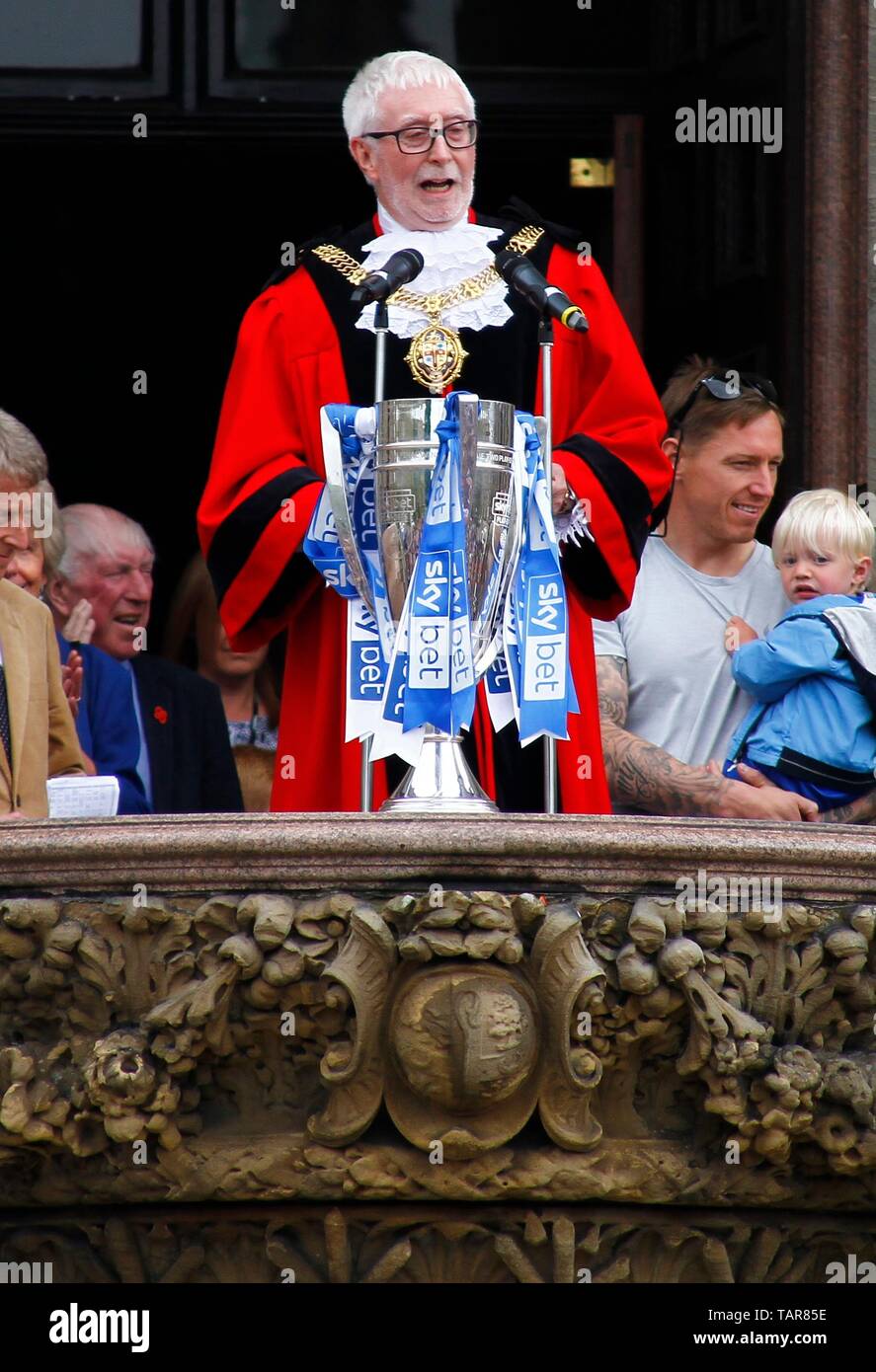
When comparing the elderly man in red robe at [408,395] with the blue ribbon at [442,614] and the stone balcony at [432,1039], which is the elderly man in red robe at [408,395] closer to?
the blue ribbon at [442,614]

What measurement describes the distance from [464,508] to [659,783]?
113cm

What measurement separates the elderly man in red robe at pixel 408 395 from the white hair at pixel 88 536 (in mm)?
929

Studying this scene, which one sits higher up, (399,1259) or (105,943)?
(105,943)

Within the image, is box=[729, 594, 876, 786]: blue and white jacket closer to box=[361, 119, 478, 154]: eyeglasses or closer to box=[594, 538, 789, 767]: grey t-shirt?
box=[594, 538, 789, 767]: grey t-shirt

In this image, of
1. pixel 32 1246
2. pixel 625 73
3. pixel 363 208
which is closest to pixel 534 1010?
pixel 32 1246

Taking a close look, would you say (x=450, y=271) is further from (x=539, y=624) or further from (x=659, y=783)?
(x=539, y=624)

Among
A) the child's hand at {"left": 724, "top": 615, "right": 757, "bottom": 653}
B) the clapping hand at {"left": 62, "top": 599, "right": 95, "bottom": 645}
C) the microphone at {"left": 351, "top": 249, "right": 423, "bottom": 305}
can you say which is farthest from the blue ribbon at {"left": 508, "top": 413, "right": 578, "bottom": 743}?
the clapping hand at {"left": 62, "top": 599, "right": 95, "bottom": 645}

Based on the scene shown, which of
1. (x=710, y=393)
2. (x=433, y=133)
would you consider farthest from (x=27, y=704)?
(x=710, y=393)

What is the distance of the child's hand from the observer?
6.09 m

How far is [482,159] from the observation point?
29.1ft

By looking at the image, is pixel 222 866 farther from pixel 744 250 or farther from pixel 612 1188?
pixel 744 250

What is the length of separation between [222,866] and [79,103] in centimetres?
449

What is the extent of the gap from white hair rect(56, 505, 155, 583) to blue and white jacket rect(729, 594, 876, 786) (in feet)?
5.02

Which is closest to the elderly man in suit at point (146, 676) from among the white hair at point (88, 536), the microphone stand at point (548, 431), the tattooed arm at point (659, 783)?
the white hair at point (88, 536)
